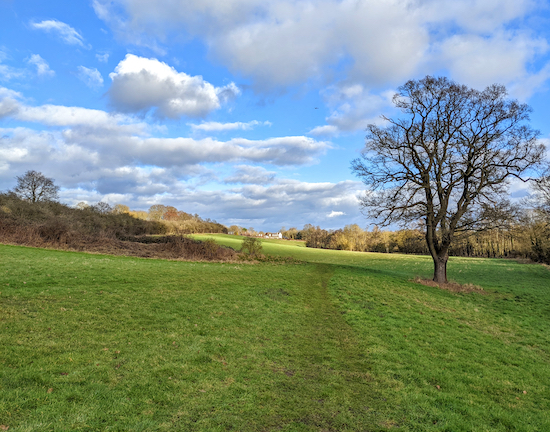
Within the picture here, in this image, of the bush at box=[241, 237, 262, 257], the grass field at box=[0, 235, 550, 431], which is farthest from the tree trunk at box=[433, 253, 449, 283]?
the bush at box=[241, 237, 262, 257]

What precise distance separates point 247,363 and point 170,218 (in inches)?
4730

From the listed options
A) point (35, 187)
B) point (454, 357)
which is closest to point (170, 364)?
point (454, 357)

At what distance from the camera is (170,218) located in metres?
122

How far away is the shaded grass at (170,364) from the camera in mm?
6039

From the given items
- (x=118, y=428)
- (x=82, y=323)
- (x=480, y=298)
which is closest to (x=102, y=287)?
(x=82, y=323)

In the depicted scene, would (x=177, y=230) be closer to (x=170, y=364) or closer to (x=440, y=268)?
(x=440, y=268)

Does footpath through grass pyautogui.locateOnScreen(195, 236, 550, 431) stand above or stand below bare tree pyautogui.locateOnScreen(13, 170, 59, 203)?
below

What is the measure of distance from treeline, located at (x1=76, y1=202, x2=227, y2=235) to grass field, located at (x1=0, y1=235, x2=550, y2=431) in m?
67.3

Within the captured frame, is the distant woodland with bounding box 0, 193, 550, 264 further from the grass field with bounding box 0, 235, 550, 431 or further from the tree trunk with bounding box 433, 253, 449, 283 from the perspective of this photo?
the grass field with bounding box 0, 235, 550, 431

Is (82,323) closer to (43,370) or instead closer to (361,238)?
(43,370)

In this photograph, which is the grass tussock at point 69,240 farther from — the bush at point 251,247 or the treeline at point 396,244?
the treeline at point 396,244

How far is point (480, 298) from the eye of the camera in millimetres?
24062

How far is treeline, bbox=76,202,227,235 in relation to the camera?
266 feet

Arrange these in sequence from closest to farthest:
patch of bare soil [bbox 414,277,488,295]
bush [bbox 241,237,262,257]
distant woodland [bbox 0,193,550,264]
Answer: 1. patch of bare soil [bbox 414,277,488,295]
2. distant woodland [bbox 0,193,550,264]
3. bush [bbox 241,237,262,257]
